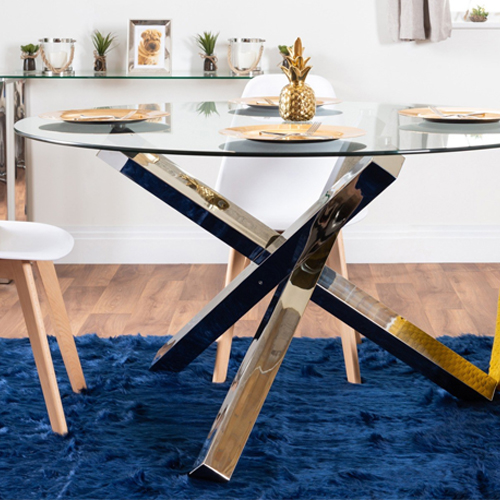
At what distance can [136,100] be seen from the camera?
3.32m

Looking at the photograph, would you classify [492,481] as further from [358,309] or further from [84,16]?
[84,16]

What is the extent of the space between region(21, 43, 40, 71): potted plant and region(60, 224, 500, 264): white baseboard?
0.78 metres

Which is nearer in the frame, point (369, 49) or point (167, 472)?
point (167, 472)

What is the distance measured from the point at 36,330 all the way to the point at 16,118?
1.73 m

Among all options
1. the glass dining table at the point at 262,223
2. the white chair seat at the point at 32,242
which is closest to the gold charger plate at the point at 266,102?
the glass dining table at the point at 262,223

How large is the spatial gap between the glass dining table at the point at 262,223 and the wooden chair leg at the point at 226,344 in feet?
0.19

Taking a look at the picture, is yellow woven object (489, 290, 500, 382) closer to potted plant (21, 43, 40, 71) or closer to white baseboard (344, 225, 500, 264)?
white baseboard (344, 225, 500, 264)

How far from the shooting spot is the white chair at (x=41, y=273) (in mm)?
1749

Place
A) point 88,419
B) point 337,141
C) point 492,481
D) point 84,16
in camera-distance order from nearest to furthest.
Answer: point 337,141
point 492,481
point 88,419
point 84,16

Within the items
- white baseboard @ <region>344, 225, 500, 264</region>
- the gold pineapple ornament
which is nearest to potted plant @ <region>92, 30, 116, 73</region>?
Answer: white baseboard @ <region>344, 225, 500, 264</region>

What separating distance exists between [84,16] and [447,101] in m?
1.66

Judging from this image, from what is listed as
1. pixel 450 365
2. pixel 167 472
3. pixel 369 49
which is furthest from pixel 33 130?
pixel 369 49

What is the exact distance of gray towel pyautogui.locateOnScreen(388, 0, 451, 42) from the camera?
3109 mm

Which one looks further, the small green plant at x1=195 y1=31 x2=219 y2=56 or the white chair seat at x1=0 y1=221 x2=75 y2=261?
the small green plant at x1=195 y1=31 x2=219 y2=56
